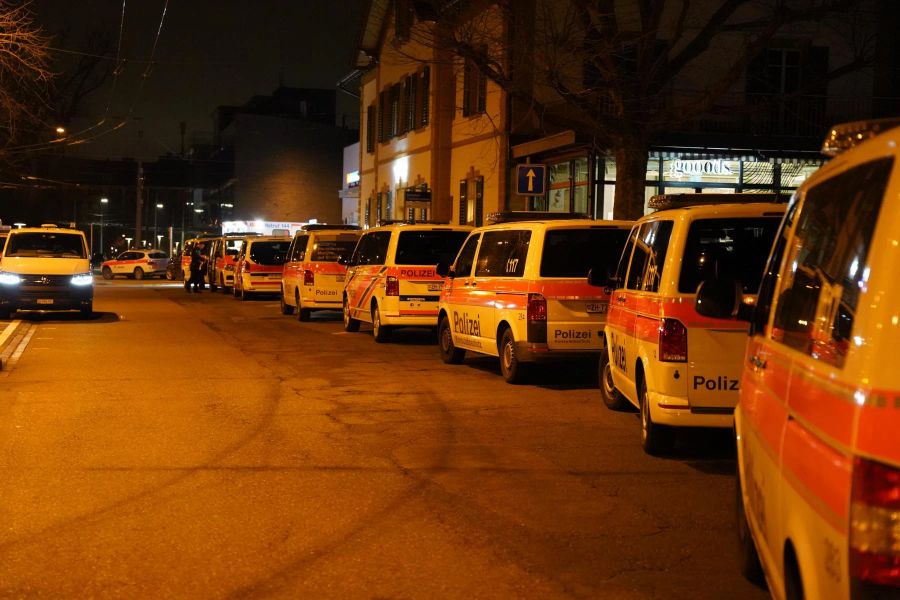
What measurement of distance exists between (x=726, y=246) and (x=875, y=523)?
5903 mm

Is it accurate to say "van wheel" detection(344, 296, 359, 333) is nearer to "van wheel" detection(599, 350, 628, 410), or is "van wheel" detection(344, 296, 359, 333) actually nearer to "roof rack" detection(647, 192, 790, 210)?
"van wheel" detection(599, 350, 628, 410)

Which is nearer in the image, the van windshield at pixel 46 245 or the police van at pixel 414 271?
the police van at pixel 414 271

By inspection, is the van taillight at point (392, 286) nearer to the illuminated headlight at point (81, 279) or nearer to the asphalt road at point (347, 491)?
the asphalt road at point (347, 491)

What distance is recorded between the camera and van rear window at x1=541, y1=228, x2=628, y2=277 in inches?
515

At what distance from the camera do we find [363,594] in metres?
5.54

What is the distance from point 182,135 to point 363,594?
103329 mm

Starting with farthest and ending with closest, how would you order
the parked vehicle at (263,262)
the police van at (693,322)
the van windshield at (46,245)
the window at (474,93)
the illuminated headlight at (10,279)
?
the parked vehicle at (263,262)
the window at (474,93)
the van windshield at (46,245)
the illuminated headlight at (10,279)
the police van at (693,322)

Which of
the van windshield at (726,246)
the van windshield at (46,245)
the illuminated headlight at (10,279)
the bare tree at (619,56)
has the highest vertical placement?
the bare tree at (619,56)

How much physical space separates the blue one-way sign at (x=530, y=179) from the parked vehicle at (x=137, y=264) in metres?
40.4

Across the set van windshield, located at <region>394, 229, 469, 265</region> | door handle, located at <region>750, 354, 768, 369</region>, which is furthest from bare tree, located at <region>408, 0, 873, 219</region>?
door handle, located at <region>750, 354, 768, 369</region>

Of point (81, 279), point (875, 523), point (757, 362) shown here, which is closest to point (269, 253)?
point (81, 279)

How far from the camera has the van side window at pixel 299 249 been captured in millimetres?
25500

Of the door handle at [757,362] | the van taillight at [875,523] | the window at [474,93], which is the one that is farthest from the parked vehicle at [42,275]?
the van taillight at [875,523]

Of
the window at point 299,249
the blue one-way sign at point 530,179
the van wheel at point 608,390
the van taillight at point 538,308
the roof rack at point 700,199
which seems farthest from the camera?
the window at point 299,249
